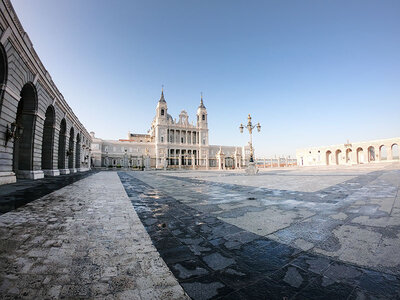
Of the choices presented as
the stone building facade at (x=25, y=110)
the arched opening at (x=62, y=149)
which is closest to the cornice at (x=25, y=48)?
the stone building facade at (x=25, y=110)

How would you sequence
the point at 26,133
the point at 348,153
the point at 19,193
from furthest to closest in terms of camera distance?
the point at 348,153, the point at 26,133, the point at 19,193

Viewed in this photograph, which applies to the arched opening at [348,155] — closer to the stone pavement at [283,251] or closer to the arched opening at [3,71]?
the stone pavement at [283,251]

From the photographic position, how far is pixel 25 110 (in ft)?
43.7

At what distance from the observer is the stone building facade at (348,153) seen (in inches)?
1654

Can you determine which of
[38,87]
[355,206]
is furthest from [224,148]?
[355,206]

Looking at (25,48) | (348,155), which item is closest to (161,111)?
(25,48)

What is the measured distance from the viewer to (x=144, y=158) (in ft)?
208

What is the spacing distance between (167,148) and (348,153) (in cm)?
5419

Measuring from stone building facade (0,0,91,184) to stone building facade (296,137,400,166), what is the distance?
59.4 metres

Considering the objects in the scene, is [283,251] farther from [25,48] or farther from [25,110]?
[25,110]

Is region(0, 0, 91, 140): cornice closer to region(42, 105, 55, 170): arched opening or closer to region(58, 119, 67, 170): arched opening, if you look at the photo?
region(42, 105, 55, 170): arched opening

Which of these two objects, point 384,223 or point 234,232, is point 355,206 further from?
point 234,232

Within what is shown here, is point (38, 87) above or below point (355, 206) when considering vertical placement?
above

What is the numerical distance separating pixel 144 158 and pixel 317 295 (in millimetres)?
65109
